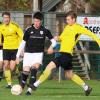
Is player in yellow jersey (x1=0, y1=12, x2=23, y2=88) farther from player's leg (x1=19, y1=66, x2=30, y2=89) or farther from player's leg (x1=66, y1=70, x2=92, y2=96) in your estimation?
player's leg (x1=66, y1=70, x2=92, y2=96)

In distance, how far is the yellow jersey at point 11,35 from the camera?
19047mm

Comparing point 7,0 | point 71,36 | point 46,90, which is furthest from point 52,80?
point 7,0

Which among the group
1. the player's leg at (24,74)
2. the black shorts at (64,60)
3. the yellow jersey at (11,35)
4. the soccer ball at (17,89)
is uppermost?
the yellow jersey at (11,35)

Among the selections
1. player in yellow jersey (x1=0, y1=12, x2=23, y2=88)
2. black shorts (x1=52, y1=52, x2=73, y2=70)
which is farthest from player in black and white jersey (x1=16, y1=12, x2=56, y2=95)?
player in yellow jersey (x1=0, y1=12, x2=23, y2=88)

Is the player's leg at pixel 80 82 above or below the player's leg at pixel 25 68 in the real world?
below

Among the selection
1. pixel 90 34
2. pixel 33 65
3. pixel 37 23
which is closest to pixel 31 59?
pixel 33 65

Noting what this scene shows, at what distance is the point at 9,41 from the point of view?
63.1 feet

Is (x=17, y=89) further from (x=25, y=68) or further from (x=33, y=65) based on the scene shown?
(x=33, y=65)

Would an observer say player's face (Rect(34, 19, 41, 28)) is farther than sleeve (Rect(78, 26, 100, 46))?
No

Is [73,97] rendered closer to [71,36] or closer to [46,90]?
[71,36]

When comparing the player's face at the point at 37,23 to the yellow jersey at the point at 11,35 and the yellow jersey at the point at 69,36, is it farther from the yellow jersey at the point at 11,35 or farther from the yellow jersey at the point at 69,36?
the yellow jersey at the point at 11,35

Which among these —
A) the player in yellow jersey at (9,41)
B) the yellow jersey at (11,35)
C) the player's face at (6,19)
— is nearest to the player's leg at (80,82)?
the player in yellow jersey at (9,41)

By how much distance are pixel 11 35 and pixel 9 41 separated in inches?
7.7

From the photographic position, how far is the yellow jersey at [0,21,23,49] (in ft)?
62.5
